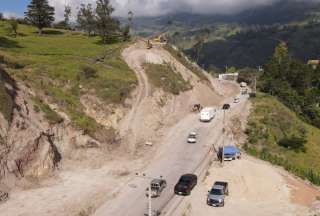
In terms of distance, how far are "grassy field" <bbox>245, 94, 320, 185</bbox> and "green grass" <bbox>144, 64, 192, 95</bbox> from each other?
62.7ft

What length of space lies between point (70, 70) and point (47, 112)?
74.9 ft

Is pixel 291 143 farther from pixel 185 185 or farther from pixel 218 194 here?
pixel 185 185

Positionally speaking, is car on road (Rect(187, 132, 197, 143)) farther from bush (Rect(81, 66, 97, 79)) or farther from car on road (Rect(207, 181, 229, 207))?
bush (Rect(81, 66, 97, 79))

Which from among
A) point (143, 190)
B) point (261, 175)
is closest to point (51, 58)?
point (143, 190)

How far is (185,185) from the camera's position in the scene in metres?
54.4

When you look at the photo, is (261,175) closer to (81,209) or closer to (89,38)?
(81,209)

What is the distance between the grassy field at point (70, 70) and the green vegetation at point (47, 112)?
3.21 meters

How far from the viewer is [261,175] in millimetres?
58625

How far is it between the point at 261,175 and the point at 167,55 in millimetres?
70142

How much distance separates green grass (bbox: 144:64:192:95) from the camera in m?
101

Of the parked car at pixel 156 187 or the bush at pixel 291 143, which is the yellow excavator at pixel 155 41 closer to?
the bush at pixel 291 143

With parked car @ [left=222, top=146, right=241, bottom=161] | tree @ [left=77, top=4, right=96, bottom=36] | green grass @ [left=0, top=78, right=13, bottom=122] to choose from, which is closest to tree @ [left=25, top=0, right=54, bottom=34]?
tree @ [left=77, top=4, right=96, bottom=36]

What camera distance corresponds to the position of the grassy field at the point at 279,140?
7612 cm

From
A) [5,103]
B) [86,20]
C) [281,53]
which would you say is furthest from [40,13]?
[281,53]
